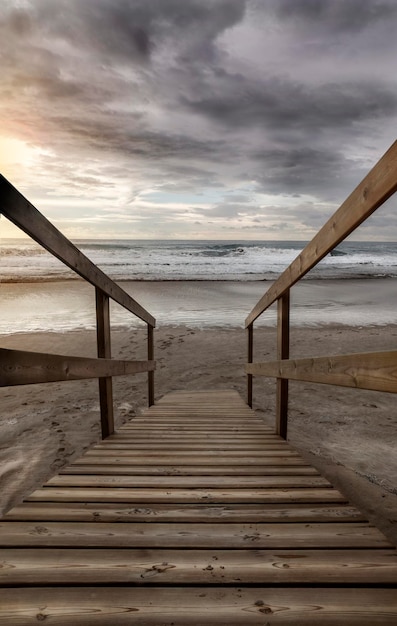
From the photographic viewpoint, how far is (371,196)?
4.02 ft

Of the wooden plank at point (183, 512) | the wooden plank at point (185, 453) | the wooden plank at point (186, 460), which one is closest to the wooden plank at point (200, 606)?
the wooden plank at point (183, 512)

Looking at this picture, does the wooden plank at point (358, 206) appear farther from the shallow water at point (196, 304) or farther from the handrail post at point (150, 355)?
the shallow water at point (196, 304)

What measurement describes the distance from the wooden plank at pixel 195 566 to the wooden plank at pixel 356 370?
1.67 ft

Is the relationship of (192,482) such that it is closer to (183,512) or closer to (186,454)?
(183,512)

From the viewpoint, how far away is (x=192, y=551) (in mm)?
1225

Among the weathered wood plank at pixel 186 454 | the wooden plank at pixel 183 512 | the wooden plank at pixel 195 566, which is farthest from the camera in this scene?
the weathered wood plank at pixel 186 454

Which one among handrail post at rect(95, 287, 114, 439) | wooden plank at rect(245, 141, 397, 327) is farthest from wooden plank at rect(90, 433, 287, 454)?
wooden plank at rect(245, 141, 397, 327)

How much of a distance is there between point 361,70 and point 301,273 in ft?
47.5

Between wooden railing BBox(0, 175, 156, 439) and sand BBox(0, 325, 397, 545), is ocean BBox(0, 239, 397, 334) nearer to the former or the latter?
sand BBox(0, 325, 397, 545)

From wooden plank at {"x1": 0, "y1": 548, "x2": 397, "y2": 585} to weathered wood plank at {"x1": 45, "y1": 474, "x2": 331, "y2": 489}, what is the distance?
22.2 inches

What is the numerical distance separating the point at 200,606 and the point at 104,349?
203cm

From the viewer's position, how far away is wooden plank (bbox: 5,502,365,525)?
1.44m

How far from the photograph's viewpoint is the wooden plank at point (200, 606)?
0.94m

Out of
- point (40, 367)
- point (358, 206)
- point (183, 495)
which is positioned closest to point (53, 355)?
point (40, 367)
